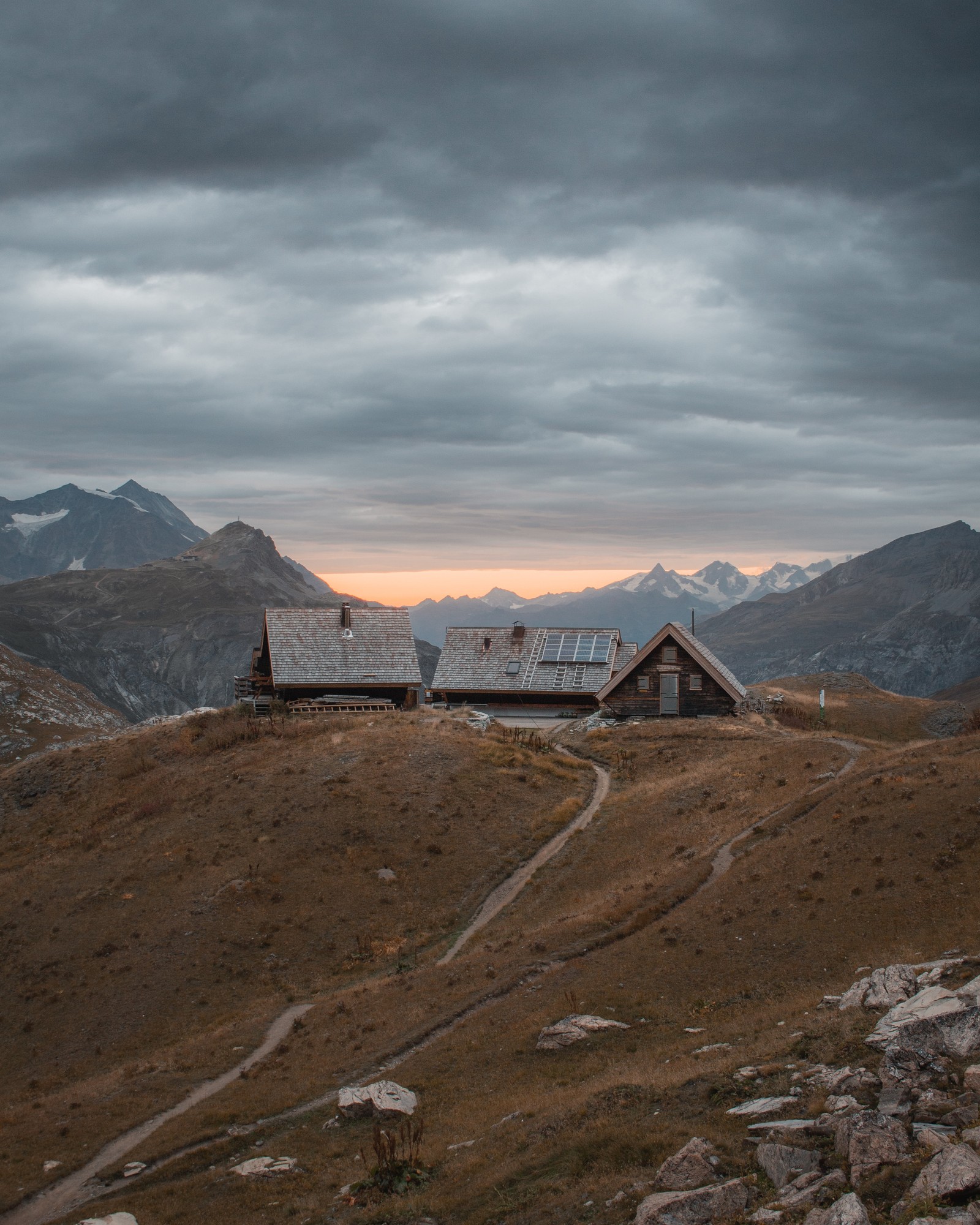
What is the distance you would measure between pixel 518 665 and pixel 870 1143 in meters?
60.6

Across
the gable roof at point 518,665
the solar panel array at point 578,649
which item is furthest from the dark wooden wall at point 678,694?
the solar panel array at point 578,649

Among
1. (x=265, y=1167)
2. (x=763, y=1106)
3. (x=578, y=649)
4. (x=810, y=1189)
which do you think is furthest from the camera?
(x=578, y=649)

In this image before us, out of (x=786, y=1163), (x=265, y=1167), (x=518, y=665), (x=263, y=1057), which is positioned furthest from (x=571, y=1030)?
(x=518, y=665)

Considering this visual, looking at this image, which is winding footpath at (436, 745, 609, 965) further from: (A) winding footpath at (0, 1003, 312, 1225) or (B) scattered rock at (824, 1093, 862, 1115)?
(B) scattered rock at (824, 1093, 862, 1115)

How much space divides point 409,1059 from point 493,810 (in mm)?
21187

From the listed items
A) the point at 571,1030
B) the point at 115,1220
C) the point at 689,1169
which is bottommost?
the point at 115,1220

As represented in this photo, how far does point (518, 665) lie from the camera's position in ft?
236

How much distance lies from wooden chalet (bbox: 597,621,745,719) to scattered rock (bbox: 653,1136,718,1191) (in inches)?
1965

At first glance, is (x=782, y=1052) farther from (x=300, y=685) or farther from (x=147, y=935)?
(x=300, y=685)

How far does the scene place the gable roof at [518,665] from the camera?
7006cm

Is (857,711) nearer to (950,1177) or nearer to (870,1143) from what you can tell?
(870,1143)

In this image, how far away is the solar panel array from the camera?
7156 centimetres

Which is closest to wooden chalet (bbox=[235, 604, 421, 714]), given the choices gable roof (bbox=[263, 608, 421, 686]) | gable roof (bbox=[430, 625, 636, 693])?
gable roof (bbox=[263, 608, 421, 686])

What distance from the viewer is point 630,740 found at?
55156 mm
